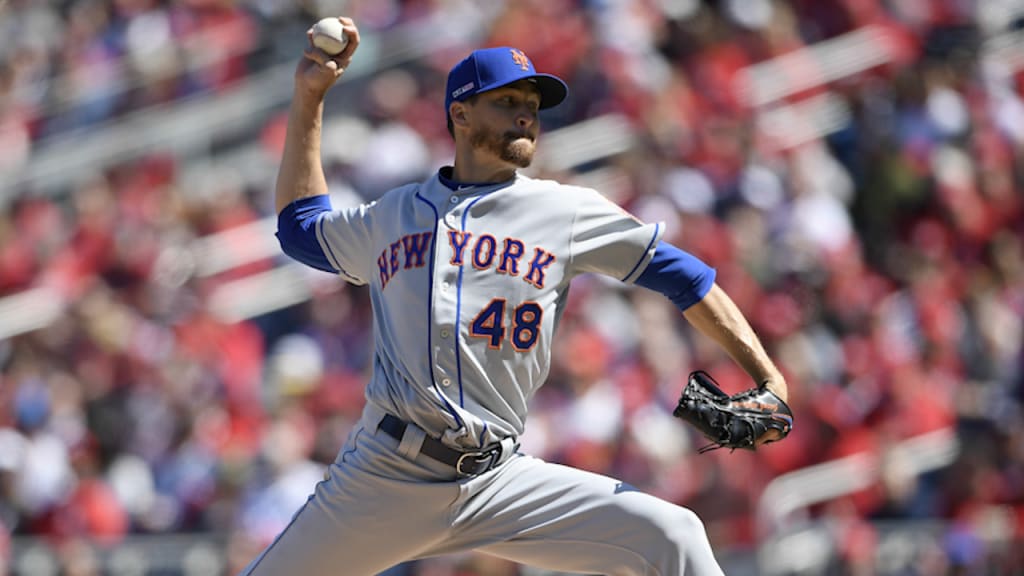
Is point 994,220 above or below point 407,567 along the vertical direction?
above

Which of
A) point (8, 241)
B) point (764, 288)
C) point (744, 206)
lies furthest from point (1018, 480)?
point (8, 241)

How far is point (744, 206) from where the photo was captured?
34.5 ft

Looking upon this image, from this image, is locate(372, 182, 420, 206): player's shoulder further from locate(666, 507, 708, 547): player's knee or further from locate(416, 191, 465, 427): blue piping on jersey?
locate(666, 507, 708, 547): player's knee

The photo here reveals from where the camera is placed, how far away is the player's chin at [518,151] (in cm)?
421

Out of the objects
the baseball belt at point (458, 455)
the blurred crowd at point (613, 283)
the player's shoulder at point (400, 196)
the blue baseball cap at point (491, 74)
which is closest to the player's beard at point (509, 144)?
the blue baseball cap at point (491, 74)

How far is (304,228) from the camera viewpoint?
4.50m

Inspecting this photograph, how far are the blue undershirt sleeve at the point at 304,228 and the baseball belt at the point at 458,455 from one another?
1.94 ft

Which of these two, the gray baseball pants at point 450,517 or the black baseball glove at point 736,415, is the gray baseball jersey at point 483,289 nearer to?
the gray baseball pants at point 450,517

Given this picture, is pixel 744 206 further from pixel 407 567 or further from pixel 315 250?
pixel 315 250

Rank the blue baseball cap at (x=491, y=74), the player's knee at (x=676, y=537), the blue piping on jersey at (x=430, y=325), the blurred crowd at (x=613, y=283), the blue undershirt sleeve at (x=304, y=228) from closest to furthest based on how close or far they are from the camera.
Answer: the player's knee at (x=676, y=537) < the blue piping on jersey at (x=430, y=325) < the blue baseball cap at (x=491, y=74) < the blue undershirt sleeve at (x=304, y=228) < the blurred crowd at (x=613, y=283)

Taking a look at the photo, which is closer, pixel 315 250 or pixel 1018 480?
pixel 315 250

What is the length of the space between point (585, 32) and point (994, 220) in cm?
326

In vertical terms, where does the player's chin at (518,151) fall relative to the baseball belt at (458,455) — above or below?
above

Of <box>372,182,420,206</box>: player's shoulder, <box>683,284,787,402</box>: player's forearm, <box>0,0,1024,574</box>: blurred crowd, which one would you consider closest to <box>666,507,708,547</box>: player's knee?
<box>683,284,787,402</box>: player's forearm
